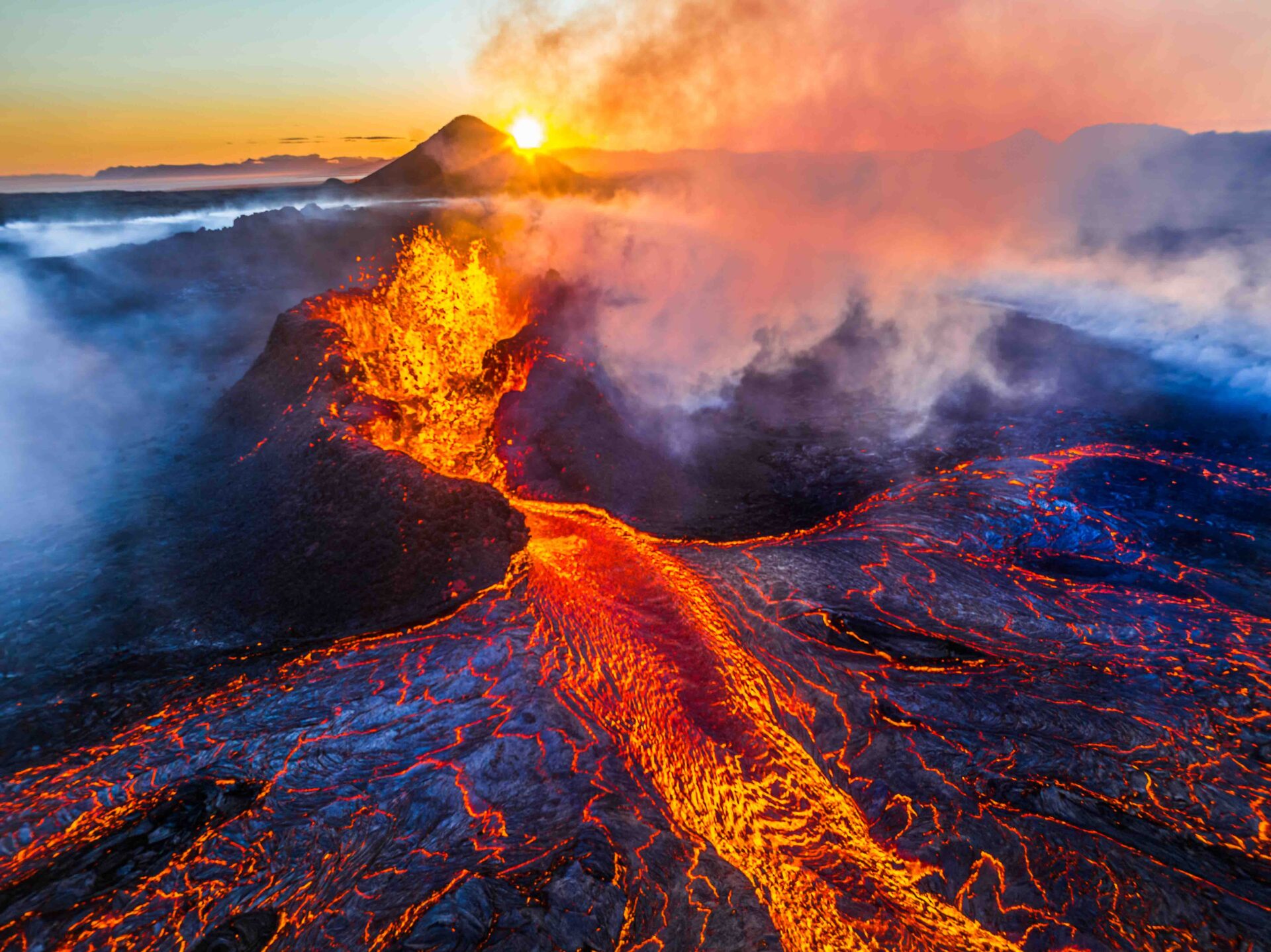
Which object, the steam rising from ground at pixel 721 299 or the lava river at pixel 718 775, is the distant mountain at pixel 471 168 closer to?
the steam rising from ground at pixel 721 299

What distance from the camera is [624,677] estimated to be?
8.92 m

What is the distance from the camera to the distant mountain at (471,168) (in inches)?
2233

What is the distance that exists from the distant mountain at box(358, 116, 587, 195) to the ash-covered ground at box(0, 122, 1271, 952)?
45.0m

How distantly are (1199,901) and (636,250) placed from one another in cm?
2014

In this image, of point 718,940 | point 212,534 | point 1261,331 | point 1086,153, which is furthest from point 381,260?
point 1086,153

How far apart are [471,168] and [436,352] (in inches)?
2298

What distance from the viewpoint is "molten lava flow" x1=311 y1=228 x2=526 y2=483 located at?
14562 millimetres

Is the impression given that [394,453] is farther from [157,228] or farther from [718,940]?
[157,228]

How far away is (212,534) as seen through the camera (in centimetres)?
1202

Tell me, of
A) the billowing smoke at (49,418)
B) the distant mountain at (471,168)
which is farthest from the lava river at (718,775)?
the distant mountain at (471,168)

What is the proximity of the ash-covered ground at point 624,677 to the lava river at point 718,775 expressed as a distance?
0.15 ft

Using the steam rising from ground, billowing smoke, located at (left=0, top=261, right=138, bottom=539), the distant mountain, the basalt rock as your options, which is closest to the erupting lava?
the basalt rock

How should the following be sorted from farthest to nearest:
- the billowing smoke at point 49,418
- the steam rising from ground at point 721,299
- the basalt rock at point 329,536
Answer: the steam rising from ground at point 721,299, the billowing smoke at point 49,418, the basalt rock at point 329,536

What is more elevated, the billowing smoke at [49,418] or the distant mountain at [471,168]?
the distant mountain at [471,168]
